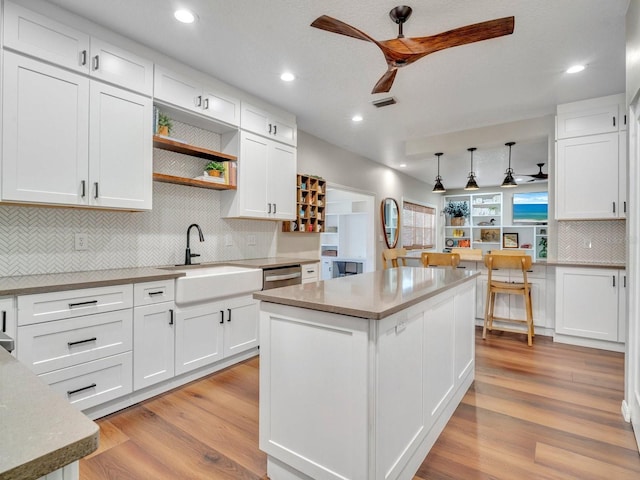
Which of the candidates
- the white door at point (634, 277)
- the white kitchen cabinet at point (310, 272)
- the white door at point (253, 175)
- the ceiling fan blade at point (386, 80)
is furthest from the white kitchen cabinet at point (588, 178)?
the white door at point (253, 175)

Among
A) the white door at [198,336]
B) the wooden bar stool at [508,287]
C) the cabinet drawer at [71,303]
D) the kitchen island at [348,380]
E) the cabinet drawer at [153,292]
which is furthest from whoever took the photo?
the wooden bar stool at [508,287]

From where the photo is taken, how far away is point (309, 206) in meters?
4.61

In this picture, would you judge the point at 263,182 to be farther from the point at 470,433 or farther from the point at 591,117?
the point at 591,117

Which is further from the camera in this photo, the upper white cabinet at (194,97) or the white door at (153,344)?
the upper white cabinet at (194,97)

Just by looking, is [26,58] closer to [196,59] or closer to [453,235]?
[196,59]

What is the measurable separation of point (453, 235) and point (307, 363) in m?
9.41

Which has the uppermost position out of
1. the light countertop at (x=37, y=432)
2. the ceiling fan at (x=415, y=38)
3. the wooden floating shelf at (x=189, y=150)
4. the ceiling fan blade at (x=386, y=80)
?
the ceiling fan at (x=415, y=38)

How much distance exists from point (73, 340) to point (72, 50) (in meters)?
1.86

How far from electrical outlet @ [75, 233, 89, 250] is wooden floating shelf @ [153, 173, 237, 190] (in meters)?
0.68

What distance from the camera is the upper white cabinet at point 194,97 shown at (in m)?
2.77

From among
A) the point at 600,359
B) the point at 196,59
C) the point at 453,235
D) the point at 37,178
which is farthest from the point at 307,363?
the point at 453,235

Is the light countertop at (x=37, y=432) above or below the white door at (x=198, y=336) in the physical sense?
above

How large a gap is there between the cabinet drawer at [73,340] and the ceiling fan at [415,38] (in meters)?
2.21

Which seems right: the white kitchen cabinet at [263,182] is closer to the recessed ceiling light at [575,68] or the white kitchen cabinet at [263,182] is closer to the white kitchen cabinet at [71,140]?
the white kitchen cabinet at [71,140]
